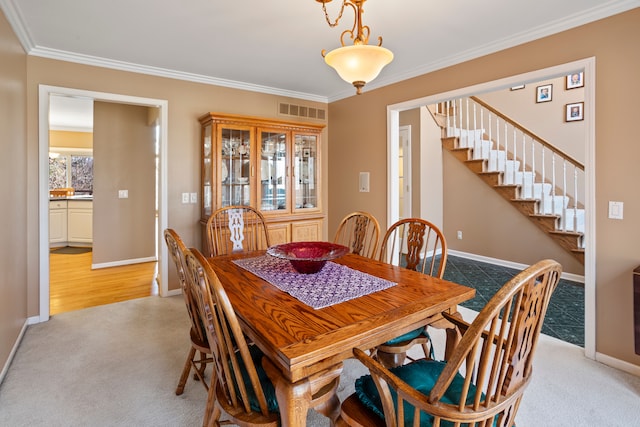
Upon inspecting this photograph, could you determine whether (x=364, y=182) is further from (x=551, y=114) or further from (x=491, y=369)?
(x=491, y=369)

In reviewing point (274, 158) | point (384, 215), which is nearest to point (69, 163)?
point (274, 158)

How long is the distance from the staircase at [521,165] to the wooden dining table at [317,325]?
3.81 metres

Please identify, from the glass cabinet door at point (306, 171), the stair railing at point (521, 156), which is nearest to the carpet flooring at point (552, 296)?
the stair railing at point (521, 156)

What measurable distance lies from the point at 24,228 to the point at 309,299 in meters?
2.82

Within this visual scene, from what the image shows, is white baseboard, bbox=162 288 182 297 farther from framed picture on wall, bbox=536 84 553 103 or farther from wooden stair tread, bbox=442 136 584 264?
framed picture on wall, bbox=536 84 553 103

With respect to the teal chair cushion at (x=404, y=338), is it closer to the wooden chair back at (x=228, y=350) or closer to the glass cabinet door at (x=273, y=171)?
the wooden chair back at (x=228, y=350)

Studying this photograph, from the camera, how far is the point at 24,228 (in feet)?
9.57

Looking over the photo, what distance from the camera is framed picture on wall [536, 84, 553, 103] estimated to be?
518 cm

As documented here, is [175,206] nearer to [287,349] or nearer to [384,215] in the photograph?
[384,215]

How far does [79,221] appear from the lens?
646cm

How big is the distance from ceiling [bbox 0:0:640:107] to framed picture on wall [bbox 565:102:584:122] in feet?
9.54

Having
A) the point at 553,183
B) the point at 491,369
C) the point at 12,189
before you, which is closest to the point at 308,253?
the point at 491,369

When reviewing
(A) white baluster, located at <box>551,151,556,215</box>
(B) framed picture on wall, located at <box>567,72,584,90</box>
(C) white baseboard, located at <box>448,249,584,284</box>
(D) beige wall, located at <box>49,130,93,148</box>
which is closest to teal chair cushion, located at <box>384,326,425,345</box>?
(C) white baseboard, located at <box>448,249,584,284</box>

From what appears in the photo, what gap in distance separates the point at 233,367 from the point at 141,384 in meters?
1.42
